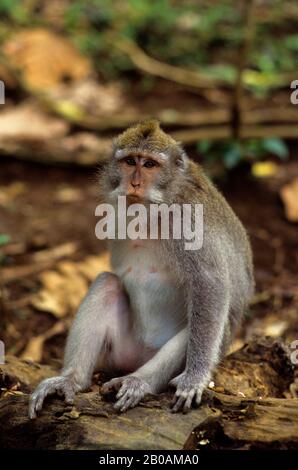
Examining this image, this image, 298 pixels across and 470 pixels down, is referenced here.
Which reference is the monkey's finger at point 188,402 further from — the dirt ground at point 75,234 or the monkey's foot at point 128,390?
the dirt ground at point 75,234

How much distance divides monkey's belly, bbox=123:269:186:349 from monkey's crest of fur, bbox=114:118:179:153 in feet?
3.24

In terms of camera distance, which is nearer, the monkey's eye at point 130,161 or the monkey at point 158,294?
the monkey at point 158,294

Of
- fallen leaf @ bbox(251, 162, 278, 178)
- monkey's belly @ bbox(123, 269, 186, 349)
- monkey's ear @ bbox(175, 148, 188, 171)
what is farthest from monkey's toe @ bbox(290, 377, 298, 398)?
fallen leaf @ bbox(251, 162, 278, 178)

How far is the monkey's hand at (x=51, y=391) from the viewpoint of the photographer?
14.3 feet

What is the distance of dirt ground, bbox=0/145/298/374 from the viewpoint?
732 centimetres

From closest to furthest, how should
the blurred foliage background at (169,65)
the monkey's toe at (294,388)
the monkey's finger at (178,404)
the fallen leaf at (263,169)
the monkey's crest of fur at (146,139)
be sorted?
the monkey's finger at (178,404) → the monkey's crest of fur at (146,139) → the monkey's toe at (294,388) → the fallen leaf at (263,169) → the blurred foliage background at (169,65)

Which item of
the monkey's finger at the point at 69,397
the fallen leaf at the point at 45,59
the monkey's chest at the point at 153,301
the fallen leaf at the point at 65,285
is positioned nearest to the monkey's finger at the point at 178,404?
the monkey's finger at the point at 69,397

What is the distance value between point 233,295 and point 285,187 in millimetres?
4403

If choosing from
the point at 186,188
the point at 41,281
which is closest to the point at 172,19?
the point at 41,281

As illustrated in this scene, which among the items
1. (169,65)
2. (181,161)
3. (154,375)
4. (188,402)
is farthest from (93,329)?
(169,65)

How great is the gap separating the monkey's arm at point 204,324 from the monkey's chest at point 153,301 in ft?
0.88

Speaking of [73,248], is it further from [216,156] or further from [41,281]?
[216,156]

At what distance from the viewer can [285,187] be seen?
955 cm

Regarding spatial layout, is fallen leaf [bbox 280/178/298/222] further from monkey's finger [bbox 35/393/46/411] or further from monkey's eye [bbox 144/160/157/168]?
monkey's finger [bbox 35/393/46/411]
